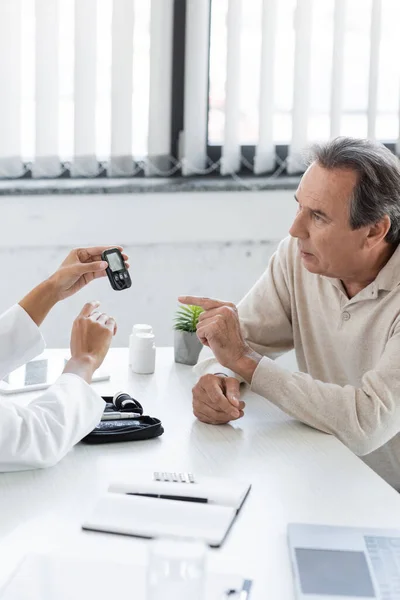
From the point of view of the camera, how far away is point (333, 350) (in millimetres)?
2014

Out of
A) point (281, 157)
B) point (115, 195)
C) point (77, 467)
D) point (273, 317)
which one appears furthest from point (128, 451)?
point (281, 157)

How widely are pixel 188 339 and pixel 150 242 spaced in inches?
47.3

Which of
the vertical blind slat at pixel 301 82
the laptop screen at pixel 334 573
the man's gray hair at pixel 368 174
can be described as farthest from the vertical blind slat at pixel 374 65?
the laptop screen at pixel 334 573

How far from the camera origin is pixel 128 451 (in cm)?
158

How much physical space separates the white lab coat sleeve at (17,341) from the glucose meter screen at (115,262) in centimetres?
20

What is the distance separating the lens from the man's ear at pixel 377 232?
1882 mm

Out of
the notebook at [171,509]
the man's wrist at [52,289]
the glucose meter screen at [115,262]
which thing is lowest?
the notebook at [171,509]

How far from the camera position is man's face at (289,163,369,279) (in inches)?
73.4

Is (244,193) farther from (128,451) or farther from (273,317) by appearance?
(128,451)

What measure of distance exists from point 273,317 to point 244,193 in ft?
4.18

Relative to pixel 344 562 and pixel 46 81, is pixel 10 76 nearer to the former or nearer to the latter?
pixel 46 81

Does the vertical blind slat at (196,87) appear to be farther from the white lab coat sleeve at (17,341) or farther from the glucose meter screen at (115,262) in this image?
the white lab coat sleeve at (17,341)

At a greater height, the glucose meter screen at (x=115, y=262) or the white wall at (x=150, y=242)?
the glucose meter screen at (x=115, y=262)

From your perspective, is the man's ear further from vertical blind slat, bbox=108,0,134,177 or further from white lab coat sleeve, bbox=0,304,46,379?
vertical blind slat, bbox=108,0,134,177
